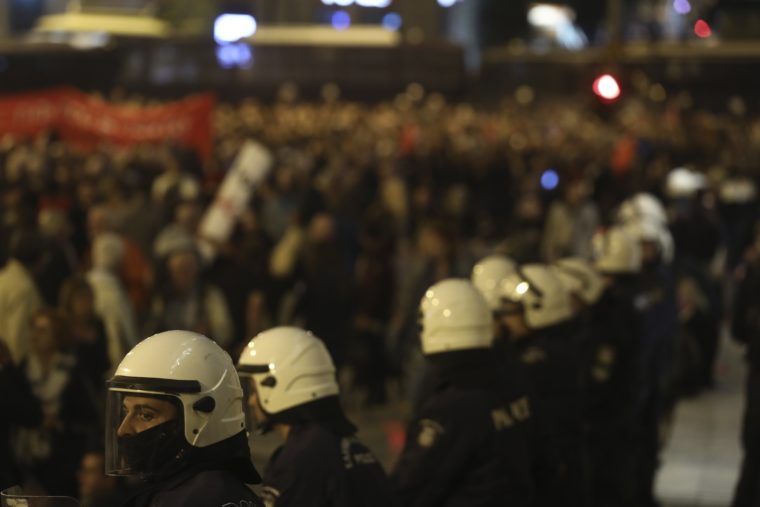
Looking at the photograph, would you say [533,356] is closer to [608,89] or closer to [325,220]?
[325,220]

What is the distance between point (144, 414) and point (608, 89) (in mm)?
14953

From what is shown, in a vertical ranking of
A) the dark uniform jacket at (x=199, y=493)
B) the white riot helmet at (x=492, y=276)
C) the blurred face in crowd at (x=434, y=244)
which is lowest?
the blurred face in crowd at (x=434, y=244)

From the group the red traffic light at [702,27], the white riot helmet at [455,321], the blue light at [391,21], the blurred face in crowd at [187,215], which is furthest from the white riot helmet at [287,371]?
the blue light at [391,21]

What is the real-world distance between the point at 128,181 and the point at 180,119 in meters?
3.53

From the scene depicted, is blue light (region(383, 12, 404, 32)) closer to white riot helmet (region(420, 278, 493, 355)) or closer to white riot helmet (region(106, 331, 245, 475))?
white riot helmet (region(420, 278, 493, 355))

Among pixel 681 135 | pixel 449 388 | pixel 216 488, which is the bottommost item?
pixel 681 135

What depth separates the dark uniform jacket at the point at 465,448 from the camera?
6.51 m

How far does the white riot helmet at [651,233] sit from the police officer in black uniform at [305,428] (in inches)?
261

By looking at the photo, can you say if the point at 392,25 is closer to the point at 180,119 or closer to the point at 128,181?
the point at 180,119

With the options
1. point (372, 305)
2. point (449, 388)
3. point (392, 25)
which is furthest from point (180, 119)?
point (392, 25)

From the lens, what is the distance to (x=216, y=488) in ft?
13.6

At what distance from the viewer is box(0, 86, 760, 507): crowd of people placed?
8070 mm

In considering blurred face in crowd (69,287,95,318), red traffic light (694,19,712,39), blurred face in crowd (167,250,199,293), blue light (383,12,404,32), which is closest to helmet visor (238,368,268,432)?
blurred face in crowd (69,287,95,318)

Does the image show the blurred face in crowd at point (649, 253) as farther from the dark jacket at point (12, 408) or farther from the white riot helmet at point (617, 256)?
the dark jacket at point (12, 408)
